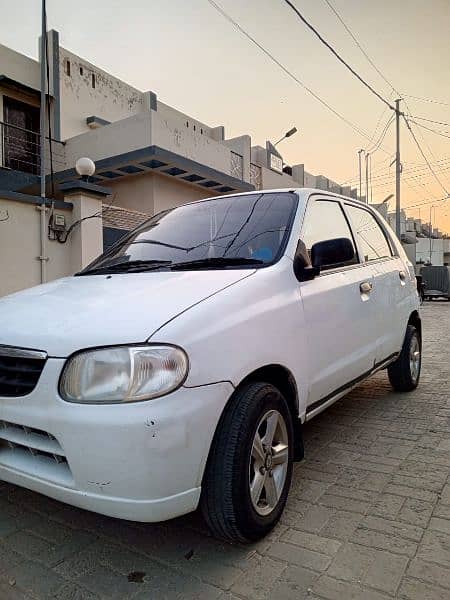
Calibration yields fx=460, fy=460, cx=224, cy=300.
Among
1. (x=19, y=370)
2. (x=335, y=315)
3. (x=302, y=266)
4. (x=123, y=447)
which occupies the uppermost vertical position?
(x=302, y=266)

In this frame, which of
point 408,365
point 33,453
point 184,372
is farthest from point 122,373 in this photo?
point 408,365

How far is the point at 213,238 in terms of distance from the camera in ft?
9.66

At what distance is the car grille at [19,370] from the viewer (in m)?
1.88

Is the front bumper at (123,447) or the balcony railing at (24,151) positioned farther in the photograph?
the balcony railing at (24,151)

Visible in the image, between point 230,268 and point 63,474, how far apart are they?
1.28 metres

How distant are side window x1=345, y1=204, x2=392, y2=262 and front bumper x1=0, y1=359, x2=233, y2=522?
2.33 meters

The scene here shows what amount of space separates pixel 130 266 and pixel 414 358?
10.9 feet

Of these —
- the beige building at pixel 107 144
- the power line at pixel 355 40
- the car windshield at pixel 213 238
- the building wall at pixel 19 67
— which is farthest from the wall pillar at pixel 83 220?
the building wall at pixel 19 67

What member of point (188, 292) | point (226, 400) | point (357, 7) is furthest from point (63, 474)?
point (357, 7)

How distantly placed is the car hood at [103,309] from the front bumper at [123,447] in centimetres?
15

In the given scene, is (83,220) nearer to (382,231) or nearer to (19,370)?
(382,231)

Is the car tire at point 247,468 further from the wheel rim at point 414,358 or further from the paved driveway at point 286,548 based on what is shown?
the wheel rim at point 414,358

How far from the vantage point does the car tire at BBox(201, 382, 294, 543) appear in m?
1.92

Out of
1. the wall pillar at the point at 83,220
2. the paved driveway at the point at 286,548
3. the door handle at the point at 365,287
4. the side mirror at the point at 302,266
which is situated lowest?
the paved driveway at the point at 286,548
